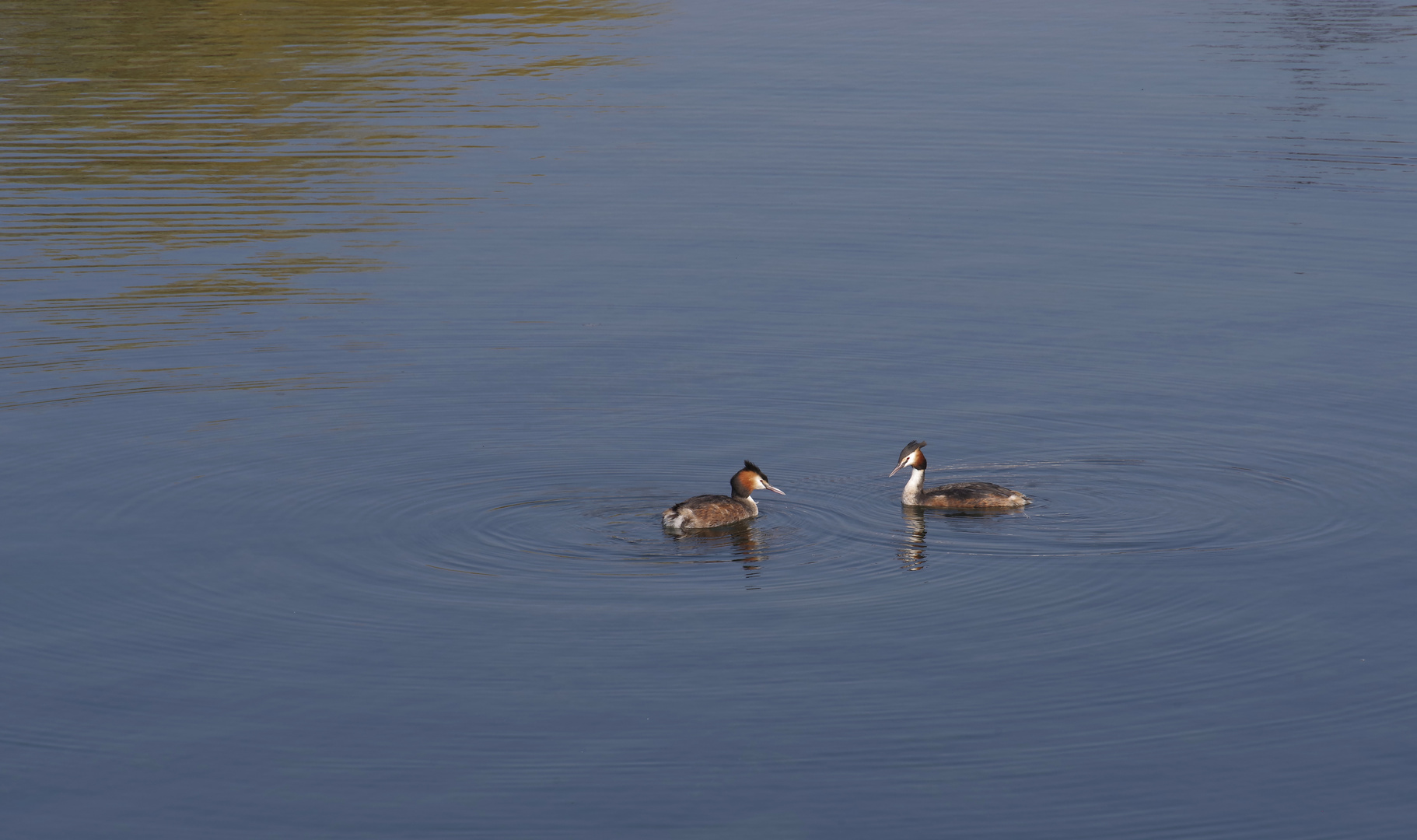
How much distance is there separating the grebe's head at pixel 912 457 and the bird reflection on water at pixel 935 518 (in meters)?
0.35

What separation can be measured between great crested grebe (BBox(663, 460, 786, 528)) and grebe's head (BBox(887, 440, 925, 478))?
105 centimetres

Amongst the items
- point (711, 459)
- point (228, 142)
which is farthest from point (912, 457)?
point (228, 142)

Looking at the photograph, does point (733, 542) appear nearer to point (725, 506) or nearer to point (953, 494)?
point (725, 506)

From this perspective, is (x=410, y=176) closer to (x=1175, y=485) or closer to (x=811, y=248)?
(x=811, y=248)

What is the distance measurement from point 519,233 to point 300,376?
5.76 metres

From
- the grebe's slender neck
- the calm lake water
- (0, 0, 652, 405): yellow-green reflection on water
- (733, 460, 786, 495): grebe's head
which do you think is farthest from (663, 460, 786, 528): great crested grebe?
(0, 0, 652, 405): yellow-green reflection on water

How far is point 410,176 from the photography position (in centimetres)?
2656

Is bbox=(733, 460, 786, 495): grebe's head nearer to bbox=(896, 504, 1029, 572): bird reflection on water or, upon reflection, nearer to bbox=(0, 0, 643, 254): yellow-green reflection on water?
bbox=(896, 504, 1029, 572): bird reflection on water

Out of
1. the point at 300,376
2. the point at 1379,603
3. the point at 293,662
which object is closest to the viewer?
the point at 293,662

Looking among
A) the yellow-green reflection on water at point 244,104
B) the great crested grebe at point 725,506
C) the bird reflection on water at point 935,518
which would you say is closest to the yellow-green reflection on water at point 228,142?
the yellow-green reflection on water at point 244,104

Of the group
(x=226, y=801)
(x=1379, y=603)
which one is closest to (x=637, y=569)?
(x=226, y=801)

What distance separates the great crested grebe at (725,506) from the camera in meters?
14.1

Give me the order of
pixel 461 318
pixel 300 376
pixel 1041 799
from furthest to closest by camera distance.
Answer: pixel 461 318
pixel 300 376
pixel 1041 799

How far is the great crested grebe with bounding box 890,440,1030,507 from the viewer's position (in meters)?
14.5
